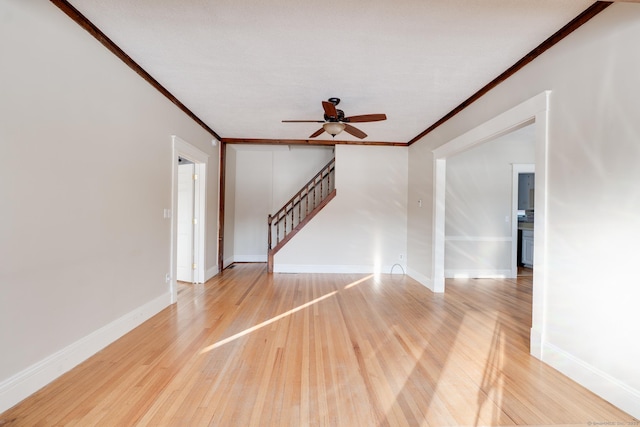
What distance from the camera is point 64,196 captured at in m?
2.10

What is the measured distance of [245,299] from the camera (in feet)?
Result: 13.3

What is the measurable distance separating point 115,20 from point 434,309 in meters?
4.51

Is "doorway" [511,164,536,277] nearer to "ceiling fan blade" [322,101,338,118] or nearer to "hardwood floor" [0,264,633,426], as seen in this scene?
"hardwood floor" [0,264,633,426]

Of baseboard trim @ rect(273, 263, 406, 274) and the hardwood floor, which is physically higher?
baseboard trim @ rect(273, 263, 406, 274)

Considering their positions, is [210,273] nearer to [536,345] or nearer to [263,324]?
[263,324]

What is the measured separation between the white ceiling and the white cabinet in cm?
451

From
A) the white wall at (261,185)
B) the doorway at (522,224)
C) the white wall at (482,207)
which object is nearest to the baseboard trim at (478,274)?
the white wall at (482,207)

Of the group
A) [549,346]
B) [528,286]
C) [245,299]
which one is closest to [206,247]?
[245,299]

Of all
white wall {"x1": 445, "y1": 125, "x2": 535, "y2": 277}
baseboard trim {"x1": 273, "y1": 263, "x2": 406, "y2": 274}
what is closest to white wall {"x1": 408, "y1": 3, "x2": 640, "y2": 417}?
white wall {"x1": 445, "y1": 125, "x2": 535, "y2": 277}

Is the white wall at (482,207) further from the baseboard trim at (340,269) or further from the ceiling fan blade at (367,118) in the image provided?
the ceiling fan blade at (367,118)

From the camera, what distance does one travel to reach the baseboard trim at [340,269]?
587cm

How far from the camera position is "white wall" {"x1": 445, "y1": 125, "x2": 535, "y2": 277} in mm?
5430

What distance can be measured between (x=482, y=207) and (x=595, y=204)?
369 cm

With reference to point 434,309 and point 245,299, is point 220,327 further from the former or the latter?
point 434,309
